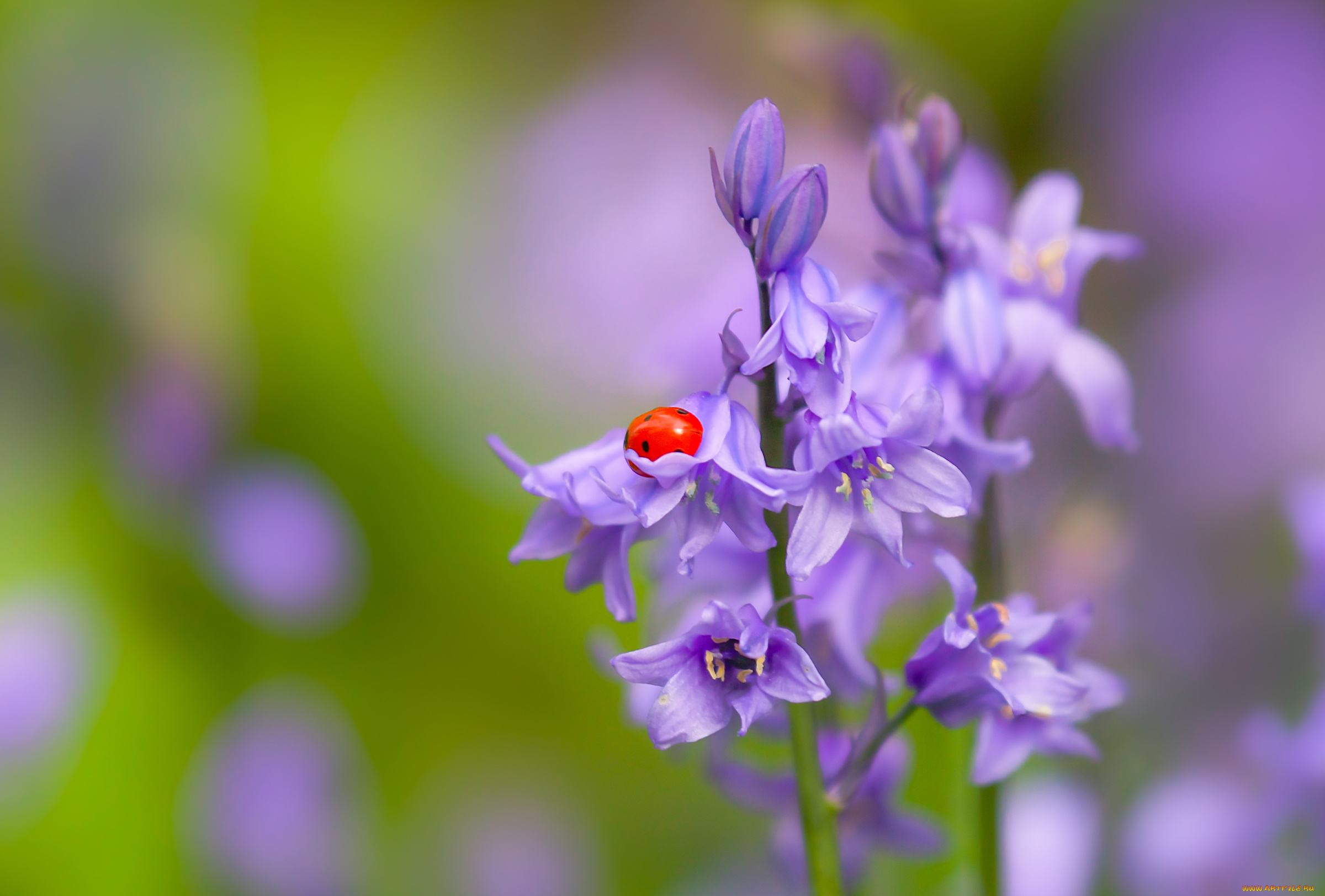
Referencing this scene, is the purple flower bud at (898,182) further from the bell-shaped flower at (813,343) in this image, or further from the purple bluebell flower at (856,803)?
the purple bluebell flower at (856,803)

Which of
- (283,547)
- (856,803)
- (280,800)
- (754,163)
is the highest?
(754,163)

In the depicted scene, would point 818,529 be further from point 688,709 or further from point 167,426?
point 167,426

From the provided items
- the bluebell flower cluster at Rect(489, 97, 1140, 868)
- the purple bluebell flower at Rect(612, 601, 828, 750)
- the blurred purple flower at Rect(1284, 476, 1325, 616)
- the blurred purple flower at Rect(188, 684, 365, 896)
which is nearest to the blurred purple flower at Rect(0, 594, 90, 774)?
the blurred purple flower at Rect(188, 684, 365, 896)

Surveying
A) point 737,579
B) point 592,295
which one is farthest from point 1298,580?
point 592,295

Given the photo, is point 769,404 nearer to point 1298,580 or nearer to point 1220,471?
point 1298,580

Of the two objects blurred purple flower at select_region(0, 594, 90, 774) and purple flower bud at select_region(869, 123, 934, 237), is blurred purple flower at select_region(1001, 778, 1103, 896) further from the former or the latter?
blurred purple flower at select_region(0, 594, 90, 774)

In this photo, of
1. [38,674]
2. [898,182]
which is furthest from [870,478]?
[38,674]
